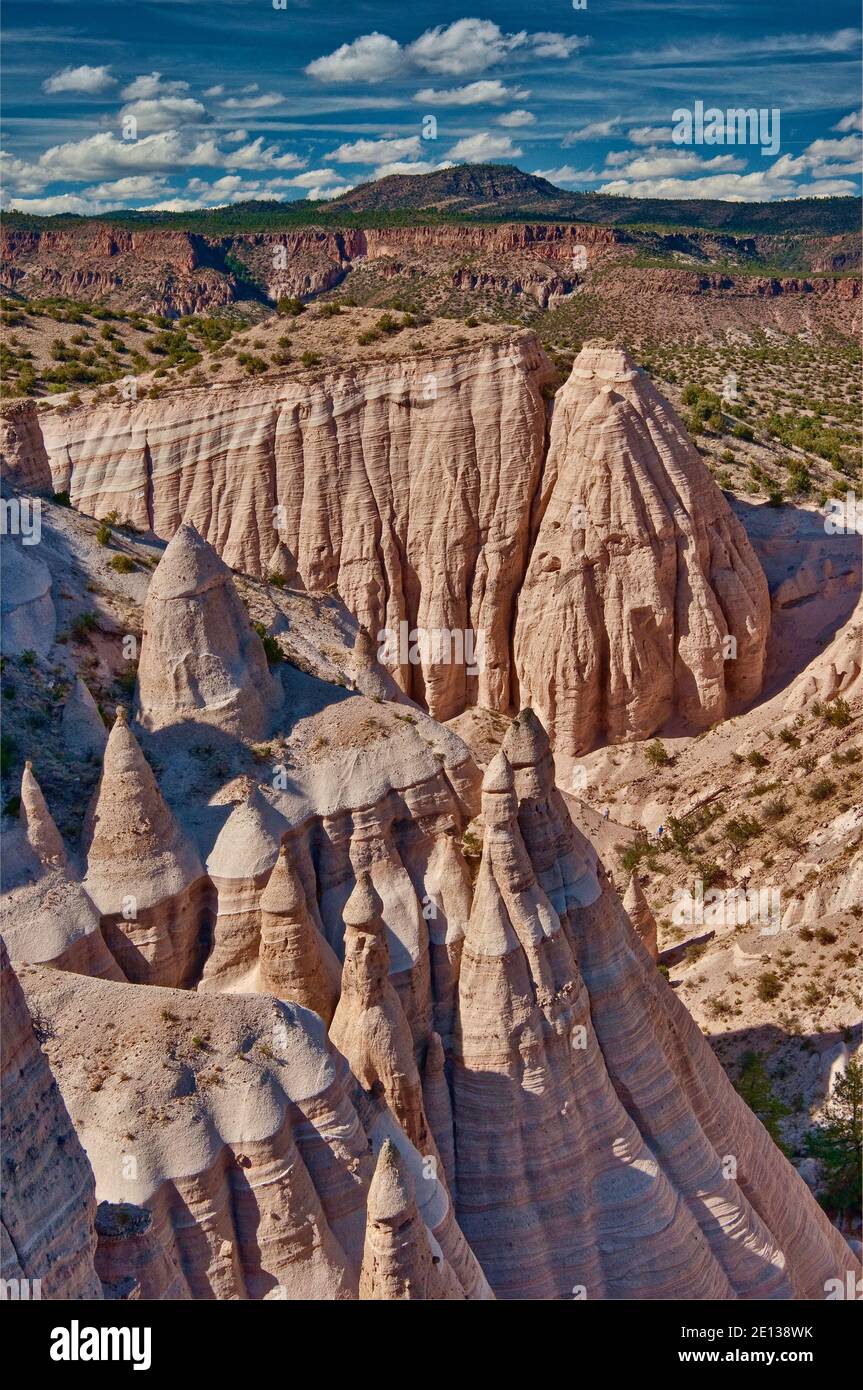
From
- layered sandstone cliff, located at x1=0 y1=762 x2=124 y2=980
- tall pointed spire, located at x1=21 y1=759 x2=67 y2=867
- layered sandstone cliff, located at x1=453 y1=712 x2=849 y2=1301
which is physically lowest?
layered sandstone cliff, located at x1=453 y1=712 x2=849 y2=1301

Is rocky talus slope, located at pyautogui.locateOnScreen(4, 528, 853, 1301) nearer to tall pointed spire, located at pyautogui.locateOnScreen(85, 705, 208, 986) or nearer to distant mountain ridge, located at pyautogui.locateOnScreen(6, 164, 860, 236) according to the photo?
tall pointed spire, located at pyautogui.locateOnScreen(85, 705, 208, 986)

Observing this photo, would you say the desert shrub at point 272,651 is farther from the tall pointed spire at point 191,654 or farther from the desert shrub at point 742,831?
the desert shrub at point 742,831

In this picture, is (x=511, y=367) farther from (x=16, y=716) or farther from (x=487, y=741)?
(x=16, y=716)

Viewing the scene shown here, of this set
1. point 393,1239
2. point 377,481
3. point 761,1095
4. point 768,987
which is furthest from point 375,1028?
point 377,481

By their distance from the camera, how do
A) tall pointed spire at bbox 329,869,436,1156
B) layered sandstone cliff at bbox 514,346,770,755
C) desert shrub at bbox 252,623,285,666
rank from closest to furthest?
tall pointed spire at bbox 329,869,436,1156 → desert shrub at bbox 252,623,285,666 → layered sandstone cliff at bbox 514,346,770,755

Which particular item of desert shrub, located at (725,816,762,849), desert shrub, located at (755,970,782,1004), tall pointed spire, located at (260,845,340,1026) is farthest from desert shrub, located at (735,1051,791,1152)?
tall pointed spire, located at (260,845,340,1026)

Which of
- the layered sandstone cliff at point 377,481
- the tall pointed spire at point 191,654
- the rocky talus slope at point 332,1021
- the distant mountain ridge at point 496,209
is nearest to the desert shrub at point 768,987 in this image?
the rocky talus slope at point 332,1021

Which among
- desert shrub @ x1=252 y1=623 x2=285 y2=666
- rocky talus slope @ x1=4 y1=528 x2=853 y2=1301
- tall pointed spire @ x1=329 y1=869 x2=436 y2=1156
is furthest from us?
desert shrub @ x1=252 y1=623 x2=285 y2=666
